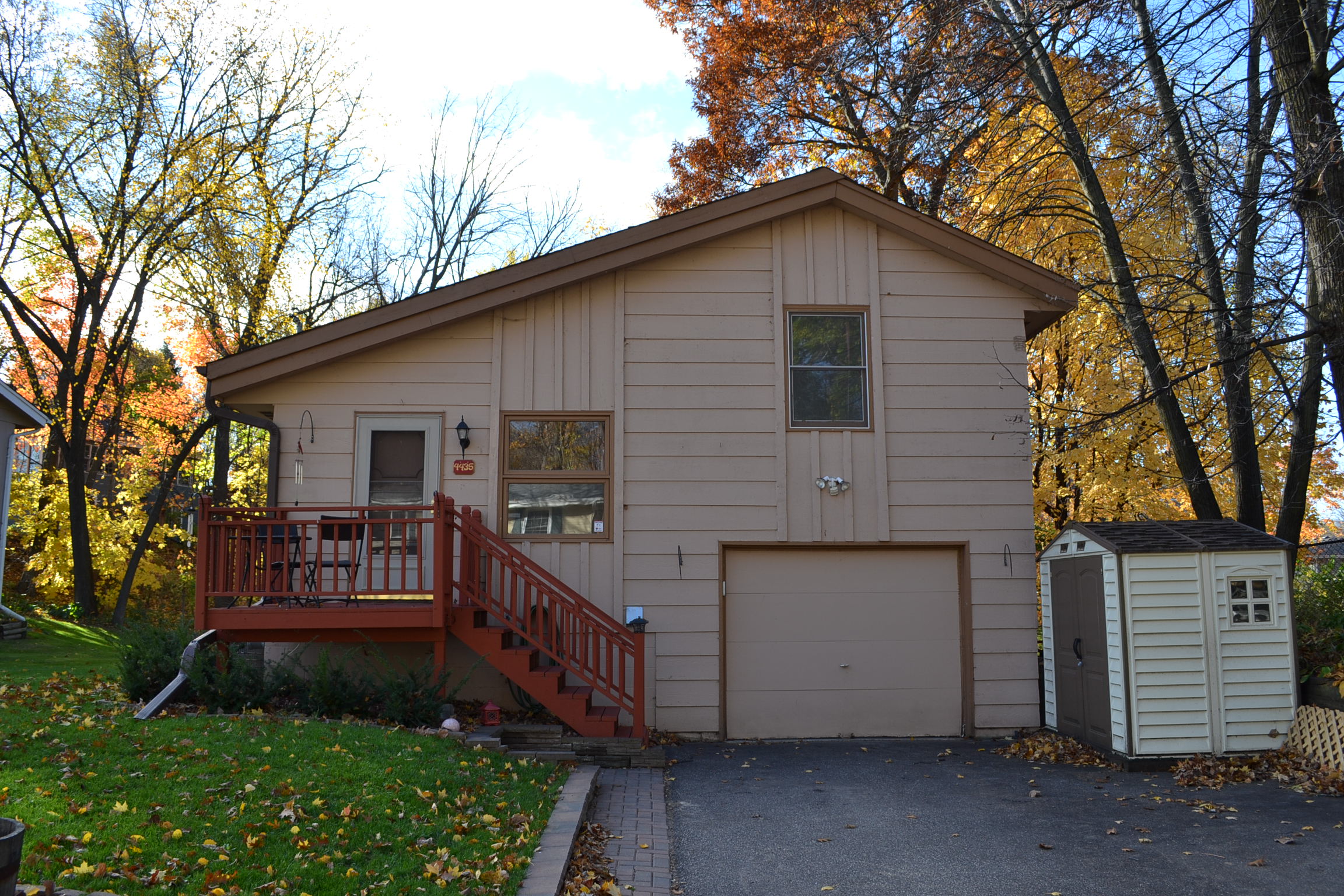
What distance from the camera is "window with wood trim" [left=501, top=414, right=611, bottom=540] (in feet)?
31.8

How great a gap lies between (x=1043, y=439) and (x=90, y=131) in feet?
60.9

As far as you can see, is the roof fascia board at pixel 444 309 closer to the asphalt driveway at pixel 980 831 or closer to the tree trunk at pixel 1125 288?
the tree trunk at pixel 1125 288

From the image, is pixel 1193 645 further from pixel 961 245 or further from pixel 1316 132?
pixel 1316 132

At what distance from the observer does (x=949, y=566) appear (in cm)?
1006

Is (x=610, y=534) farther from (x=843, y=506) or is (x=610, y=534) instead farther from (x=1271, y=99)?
(x=1271, y=99)

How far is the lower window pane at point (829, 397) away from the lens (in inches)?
396

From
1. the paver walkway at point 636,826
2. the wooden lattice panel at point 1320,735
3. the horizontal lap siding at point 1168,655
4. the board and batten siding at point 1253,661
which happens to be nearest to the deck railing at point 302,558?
the paver walkway at point 636,826

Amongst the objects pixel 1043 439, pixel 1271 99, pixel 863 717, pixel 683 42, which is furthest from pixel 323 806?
pixel 683 42

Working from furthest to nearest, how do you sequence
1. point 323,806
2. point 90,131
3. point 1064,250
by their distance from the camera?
point 90,131 < point 1064,250 < point 323,806

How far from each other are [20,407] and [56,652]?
156 inches

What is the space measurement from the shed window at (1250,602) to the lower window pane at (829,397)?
367 cm

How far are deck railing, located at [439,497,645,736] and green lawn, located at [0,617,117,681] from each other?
13.8 feet

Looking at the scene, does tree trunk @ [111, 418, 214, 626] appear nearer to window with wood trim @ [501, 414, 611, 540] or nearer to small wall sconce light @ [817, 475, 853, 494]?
window with wood trim @ [501, 414, 611, 540]

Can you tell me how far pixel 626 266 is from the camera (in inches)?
392
